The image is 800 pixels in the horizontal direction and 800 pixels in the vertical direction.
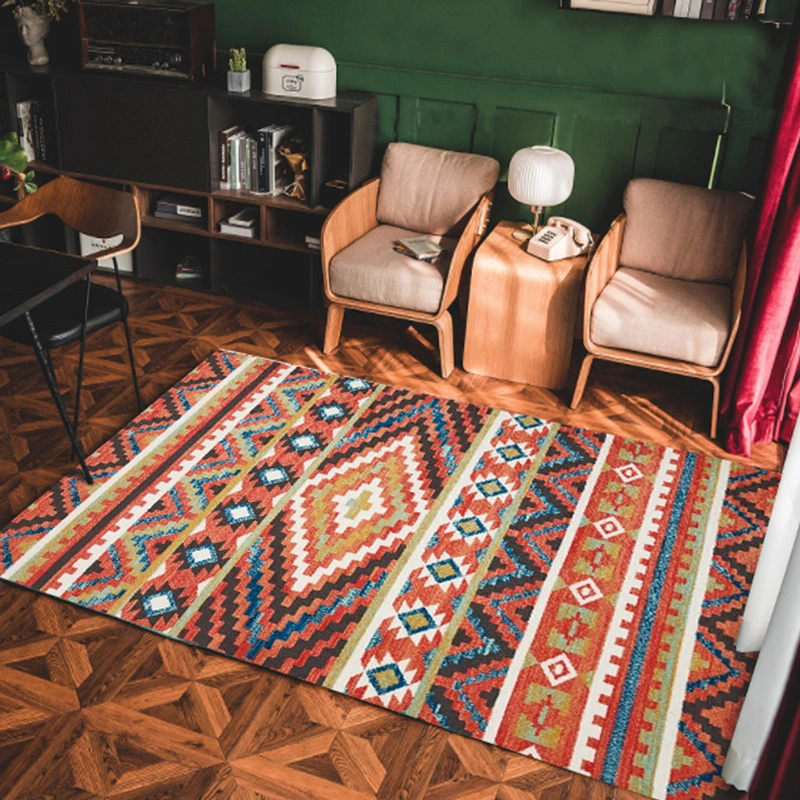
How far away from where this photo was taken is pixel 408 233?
4.50 metres

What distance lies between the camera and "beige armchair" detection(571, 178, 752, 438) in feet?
12.4

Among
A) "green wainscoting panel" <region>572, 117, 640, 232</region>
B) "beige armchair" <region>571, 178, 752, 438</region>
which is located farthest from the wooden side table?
"green wainscoting panel" <region>572, 117, 640, 232</region>

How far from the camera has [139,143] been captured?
4566mm

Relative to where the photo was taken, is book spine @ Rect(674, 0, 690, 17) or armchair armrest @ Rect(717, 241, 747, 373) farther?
book spine @ Rect(674, 0, 690, 17)

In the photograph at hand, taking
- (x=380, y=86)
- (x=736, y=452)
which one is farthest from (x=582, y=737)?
(x=380, y=86)

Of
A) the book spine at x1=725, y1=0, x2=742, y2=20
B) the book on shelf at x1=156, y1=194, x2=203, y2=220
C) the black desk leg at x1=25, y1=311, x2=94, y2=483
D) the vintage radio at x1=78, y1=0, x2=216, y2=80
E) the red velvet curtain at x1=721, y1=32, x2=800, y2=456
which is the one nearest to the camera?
the black desk leg at x1=25, y1=311, x2=94, y2=483

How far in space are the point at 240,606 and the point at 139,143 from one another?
2.60 m

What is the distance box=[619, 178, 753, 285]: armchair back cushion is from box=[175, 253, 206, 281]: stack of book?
2.14 meters

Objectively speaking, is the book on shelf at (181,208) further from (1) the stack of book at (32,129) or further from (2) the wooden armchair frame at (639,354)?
(2) the wooden armchair frame at (639,354)

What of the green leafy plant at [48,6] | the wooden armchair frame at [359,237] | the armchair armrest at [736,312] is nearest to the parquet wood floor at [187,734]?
the wooden armchair frame at [359,237]

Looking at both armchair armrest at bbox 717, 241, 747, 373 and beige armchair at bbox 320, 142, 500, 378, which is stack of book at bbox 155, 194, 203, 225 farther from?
armchair armrest at bbox 717, 241, 747, 373

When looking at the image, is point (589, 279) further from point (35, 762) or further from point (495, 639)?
point (35, 762)

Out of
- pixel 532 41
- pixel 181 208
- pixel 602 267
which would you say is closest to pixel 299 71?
pixel 181 208

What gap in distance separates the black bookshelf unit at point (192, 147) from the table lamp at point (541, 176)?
779mm
